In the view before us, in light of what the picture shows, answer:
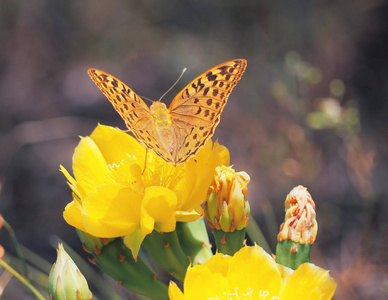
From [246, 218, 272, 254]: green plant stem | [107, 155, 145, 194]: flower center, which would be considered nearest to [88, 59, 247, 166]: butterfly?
[107, 155, 145, 194]: flower center

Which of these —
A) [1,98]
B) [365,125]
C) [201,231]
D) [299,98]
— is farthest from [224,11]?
[201,231]

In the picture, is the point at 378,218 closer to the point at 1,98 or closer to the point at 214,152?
the point at 214,152

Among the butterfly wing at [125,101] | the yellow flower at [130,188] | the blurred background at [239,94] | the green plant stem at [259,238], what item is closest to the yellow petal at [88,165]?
the yellow flower at [130,188]

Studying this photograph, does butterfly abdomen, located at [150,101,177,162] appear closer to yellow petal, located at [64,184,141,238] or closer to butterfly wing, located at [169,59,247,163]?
butterfly wing, located at [169,59,247,163]

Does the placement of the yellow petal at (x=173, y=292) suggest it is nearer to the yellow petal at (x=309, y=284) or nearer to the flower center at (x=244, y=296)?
the flower center at (x=244, y=296)

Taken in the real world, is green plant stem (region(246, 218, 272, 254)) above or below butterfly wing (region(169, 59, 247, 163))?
below
